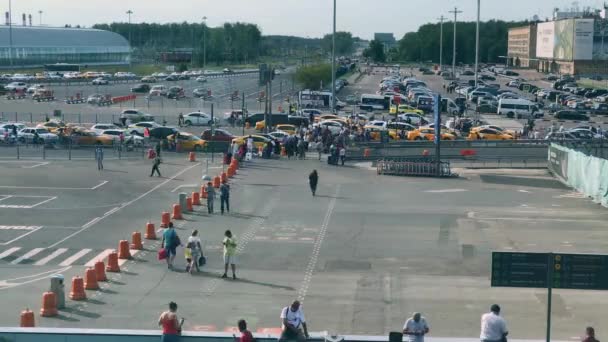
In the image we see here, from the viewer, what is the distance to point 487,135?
59.7m

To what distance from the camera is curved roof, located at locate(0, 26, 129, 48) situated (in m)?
154

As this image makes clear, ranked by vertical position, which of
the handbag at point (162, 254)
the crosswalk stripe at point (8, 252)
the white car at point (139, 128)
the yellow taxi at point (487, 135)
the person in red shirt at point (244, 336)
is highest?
the person in red shirt at point (244, 336)

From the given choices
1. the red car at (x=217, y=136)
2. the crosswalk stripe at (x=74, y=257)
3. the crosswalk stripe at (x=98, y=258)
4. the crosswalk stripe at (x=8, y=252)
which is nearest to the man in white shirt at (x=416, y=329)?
the crosswalk stripe at (x=98, y=258)

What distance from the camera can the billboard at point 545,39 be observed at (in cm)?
14988

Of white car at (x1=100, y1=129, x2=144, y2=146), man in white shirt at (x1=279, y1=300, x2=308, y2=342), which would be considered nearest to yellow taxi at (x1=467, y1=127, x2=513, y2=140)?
white car at (x1=100, y1=129, x2=144, y2=146)

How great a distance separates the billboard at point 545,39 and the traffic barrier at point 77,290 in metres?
135

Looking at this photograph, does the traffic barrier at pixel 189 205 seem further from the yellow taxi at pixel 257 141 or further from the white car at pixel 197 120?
the white car at pixel 197 120

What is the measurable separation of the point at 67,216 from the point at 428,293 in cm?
1573

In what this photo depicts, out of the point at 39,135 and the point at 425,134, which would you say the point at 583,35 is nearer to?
the point at 425,134

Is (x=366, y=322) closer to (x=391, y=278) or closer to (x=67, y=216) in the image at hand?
(x=391, y=278)

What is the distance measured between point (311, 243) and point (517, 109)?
183 feet

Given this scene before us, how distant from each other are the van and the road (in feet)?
112

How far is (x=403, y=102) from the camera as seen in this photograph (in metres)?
87.9

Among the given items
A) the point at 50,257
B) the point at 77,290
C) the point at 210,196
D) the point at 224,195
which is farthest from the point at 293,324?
the point at 224,195
